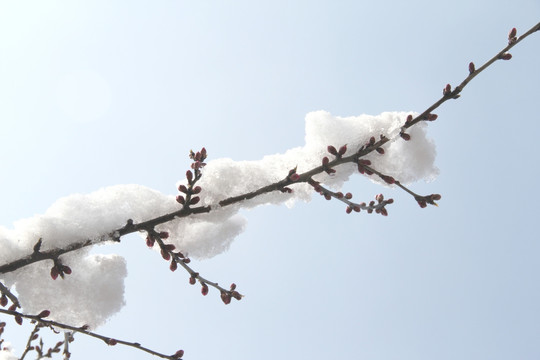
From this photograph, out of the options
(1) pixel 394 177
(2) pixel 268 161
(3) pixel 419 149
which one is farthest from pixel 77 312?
(3) pixel 419 149

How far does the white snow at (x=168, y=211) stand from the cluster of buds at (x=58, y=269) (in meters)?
→ 0.06

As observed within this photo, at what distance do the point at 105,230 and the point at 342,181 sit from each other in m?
1.39

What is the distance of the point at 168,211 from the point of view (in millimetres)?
2293

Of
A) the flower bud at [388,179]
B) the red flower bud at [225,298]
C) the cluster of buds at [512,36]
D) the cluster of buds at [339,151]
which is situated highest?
the cluster of buds at [512,36]

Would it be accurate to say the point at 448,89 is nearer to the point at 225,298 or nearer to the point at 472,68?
the point at 472,68

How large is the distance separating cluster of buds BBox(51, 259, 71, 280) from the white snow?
0.21 ft

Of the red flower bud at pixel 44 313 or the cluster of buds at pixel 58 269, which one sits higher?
the cluster of buds at pixel 58 269

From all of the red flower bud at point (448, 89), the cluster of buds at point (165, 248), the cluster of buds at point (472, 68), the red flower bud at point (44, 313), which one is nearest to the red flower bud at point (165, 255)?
the cluster of buds at point (165, 248)

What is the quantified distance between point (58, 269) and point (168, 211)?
2.07 ft

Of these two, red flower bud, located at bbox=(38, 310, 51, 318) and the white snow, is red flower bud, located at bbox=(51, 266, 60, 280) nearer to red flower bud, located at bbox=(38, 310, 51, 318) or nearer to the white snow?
the white snow

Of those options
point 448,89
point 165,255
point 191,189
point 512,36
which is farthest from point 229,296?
point 512,36

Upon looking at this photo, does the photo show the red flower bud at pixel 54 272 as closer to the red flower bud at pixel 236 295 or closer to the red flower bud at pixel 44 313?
the red flower bud at pixel 44 313

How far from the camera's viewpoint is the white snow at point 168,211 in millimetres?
2109

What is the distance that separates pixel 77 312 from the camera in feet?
7.57
